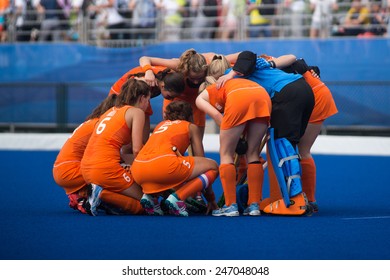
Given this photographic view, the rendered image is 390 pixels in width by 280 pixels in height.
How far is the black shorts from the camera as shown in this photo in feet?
28.5

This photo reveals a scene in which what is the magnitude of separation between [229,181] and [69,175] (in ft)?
5.21

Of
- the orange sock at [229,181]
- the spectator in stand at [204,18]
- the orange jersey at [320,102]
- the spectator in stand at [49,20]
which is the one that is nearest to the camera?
the orange sock at [229,181]

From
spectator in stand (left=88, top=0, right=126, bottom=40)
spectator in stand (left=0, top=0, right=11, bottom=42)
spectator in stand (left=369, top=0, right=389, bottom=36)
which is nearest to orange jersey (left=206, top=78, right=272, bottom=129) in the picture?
spectator in stand (left=369, top=0, right=389, bottom=36)

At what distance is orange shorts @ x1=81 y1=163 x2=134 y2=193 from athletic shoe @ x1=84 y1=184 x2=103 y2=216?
0.15ft

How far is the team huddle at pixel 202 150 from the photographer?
8.51 meters

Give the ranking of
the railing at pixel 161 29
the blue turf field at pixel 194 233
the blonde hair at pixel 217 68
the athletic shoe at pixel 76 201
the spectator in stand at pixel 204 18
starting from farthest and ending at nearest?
the spectator in stand at pixel 204 18 < the railing at pixel 161 29 < the athletic shoe at pixel 76 201 < the blonde hair at pixel 217 68 < the blue turf field at pixel 194 233

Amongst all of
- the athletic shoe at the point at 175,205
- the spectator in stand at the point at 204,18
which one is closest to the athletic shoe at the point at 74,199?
the athletic shoe at the point at 175,205

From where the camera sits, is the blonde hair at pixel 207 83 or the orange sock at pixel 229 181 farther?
the blonde hair at pixel 207 83

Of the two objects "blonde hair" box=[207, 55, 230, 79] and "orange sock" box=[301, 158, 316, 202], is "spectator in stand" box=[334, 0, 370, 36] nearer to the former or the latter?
"orange sock" box=[301, 158, 316, 202]

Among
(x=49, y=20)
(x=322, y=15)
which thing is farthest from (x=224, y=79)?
(x=49, y=20)

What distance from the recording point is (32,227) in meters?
7.84

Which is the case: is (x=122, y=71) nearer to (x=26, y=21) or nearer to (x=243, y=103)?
(x=26, y=21)

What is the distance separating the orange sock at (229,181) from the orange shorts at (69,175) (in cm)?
142

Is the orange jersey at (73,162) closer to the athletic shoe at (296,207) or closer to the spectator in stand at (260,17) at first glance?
the athletic shoe at (296,207)
